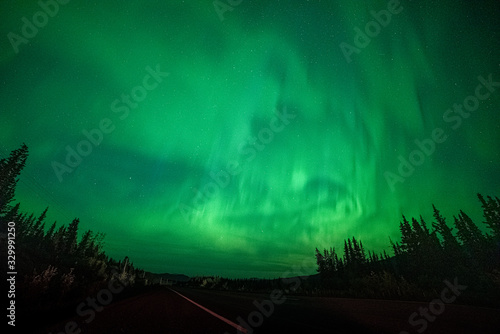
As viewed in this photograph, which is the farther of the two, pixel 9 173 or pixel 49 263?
pixel 9 173

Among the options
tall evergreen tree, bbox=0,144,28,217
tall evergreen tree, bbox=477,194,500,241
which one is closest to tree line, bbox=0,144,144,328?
tall evergreen tree, bbox=0,144,28,217

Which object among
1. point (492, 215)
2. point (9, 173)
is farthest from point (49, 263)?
point (492, 215)

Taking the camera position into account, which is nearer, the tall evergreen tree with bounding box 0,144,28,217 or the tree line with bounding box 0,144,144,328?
the tree line with bounding box 0,144,144,328

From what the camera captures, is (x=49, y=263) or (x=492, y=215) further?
(x=492, y=215)

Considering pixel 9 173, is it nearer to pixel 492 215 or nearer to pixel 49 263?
pixel 49 263

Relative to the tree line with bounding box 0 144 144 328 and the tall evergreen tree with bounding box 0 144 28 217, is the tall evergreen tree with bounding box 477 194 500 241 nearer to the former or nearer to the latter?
the tree line with bounding box 0 144 144 328

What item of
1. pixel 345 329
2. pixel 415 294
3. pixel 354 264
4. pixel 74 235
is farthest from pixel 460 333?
pixel 354 264

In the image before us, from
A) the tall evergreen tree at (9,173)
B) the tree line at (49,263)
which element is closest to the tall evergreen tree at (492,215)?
the tree line at (49,263)

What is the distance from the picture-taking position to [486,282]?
3816 centimetres

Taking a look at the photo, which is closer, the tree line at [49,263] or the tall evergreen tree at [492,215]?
the tree line at [49,263]

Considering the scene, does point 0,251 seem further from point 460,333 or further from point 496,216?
point 496,216

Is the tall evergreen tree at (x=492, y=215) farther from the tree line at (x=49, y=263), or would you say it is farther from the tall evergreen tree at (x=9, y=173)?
the tall evergreen tree at (x=9, y=173)

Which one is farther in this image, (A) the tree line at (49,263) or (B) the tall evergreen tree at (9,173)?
(B) the tall evergreen tree at (9,173)

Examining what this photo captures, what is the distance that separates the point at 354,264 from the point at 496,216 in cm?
4934
